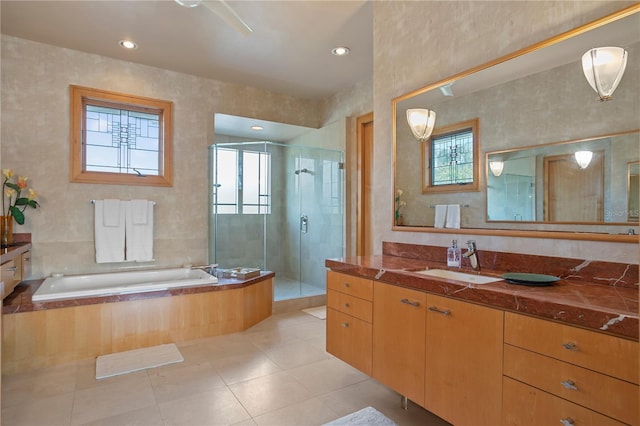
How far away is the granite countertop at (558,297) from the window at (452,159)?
1.86 feet

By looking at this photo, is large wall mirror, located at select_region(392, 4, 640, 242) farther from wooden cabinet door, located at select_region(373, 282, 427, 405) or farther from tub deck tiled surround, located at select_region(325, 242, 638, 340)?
wooden cabinet door, located at select_region(373, 282, 427, 405)

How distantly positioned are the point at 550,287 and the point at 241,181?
3624 mm

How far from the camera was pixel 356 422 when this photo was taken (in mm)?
1924

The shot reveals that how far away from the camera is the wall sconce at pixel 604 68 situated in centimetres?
154

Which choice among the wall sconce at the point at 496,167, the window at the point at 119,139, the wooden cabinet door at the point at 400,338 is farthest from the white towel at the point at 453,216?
the window at the point at 119,139

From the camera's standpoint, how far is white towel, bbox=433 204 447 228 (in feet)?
7.63

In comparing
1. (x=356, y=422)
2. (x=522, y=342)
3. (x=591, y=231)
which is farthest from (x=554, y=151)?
(x=356, y=422)

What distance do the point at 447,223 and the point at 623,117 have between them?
103 cm

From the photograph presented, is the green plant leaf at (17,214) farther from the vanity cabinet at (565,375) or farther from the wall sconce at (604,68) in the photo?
the wall sconce at (604,68)

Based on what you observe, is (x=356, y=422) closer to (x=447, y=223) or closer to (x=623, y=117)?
(x=447, y=223)

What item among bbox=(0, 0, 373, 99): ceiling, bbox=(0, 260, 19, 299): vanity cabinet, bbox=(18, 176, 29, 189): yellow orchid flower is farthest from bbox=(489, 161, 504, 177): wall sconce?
bbox=(18, 176, 29, 189): yellow orchid flower

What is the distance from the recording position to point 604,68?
5.18 feet

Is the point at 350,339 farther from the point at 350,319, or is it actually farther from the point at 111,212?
the point at 111,212

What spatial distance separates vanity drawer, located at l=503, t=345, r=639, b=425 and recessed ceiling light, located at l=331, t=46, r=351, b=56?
9.68 ft
